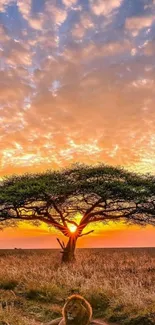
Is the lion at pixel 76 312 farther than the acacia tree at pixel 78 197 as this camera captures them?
No

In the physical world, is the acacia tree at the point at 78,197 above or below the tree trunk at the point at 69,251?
above

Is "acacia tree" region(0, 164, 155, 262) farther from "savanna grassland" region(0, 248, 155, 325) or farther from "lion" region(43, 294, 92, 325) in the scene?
"lion" region(43, 294, 92, 325)

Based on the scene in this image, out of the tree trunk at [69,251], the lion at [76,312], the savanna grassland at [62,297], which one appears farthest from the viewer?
the tree trunk at [69,251]

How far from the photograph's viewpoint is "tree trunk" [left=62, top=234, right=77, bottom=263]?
83.3ft

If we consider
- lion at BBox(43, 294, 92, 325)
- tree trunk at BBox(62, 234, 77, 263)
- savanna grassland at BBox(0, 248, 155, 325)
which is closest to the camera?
lion at BBox(43, 294, 92, 325)

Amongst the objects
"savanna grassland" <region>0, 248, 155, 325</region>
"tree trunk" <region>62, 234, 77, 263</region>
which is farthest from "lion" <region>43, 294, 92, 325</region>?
"tree trunk" <region>62, 234, 77, 263</region>

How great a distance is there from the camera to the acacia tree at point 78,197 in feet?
84.8

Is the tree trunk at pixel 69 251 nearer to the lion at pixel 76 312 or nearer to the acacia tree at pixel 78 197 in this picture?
the acacia tree at pixel 78 197

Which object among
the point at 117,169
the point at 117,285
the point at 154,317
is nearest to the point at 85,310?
the point at 154,317

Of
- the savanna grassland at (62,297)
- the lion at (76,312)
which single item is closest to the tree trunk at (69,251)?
the savanna grassland at (62,297)

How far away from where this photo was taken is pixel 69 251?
25.7 metres

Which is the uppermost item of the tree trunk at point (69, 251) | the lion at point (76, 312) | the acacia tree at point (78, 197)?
the acacia tree at point (78, 197)

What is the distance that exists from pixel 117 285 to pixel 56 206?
12.6m

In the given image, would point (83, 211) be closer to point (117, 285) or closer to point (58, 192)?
point (58, 192)
